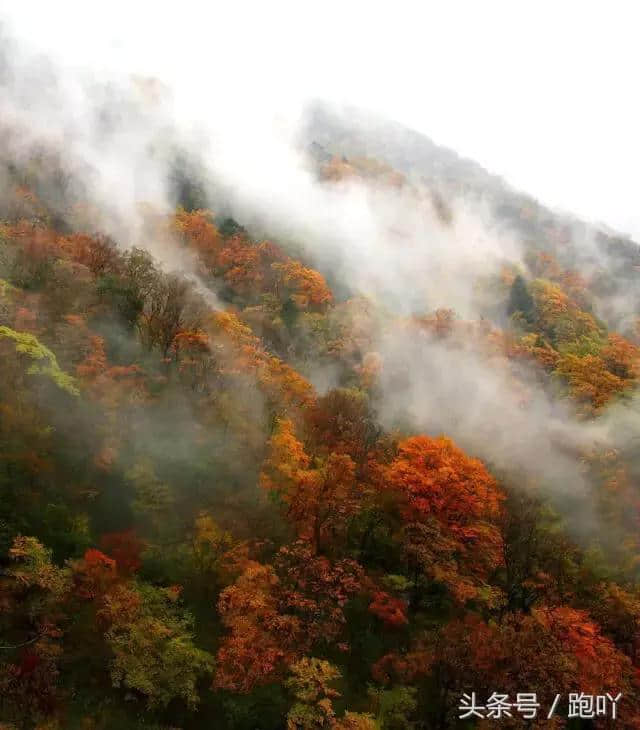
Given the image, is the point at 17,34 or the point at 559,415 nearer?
the point at 559,415

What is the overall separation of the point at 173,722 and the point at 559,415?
4612 centimetres

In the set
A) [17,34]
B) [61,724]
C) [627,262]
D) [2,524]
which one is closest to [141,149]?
[17,34]

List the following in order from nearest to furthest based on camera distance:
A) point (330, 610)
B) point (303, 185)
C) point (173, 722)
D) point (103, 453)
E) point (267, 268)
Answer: point (173, 722), point (330, 610), point (103, 453), point (267, 268), point (303, 185)

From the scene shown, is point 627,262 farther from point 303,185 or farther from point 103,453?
point 103,453

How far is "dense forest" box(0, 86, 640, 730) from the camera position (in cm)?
2130

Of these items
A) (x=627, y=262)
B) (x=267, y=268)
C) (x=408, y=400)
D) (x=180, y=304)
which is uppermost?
(x=627, y=262)

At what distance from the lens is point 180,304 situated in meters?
36.5

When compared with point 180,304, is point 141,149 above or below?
above

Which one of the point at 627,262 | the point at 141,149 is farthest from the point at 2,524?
the point at 627,262

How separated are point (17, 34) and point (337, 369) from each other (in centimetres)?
8452

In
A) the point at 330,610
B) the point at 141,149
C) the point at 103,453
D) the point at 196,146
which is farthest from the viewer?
the point at 196,146

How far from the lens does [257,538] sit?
26.8 m

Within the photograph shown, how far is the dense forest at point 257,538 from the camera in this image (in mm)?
21297

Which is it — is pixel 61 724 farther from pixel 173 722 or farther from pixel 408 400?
pixel 408 400
